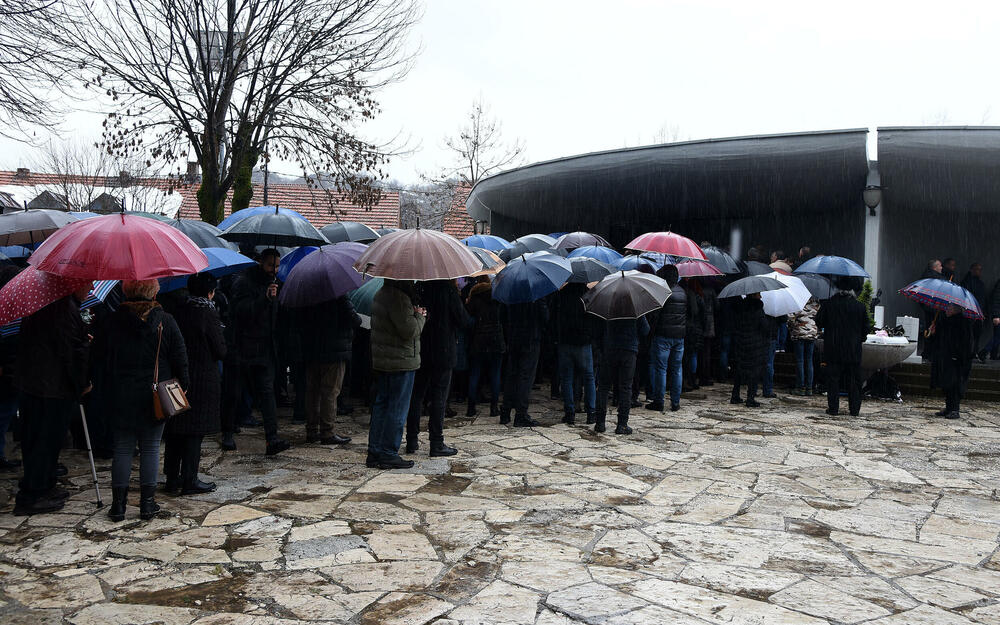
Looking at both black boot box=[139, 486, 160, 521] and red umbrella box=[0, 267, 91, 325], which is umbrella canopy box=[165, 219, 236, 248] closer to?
red umbrella box=[0, 267, 91, 325]

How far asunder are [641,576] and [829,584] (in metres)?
1.02

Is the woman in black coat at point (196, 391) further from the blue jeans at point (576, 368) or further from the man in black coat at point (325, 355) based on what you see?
the blue jeans at point (576, 368)

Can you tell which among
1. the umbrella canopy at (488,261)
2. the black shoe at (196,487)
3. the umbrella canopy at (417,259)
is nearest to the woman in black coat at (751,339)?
the umbrella canopy at (488,261)

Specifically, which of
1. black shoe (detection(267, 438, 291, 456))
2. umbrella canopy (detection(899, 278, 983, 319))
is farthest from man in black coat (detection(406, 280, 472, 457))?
umbrella canopy (detection(899, 278, 983, 319))

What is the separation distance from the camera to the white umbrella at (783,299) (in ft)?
34.6

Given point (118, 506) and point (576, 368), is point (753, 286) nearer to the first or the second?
point (576, 368)

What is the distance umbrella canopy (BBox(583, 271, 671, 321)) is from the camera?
803 centimetres

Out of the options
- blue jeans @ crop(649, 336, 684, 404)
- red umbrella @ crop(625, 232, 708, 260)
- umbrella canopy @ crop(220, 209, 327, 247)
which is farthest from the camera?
red umbrella @ crop(625, 232, 708, 260)

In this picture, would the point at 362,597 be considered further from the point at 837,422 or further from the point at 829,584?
the point at 837,422

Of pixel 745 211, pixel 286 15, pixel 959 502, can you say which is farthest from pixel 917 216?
pixel 286 15

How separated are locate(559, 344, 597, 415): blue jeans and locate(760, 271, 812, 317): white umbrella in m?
3.00

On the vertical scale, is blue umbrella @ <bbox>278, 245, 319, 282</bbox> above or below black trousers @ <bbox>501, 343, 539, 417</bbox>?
above

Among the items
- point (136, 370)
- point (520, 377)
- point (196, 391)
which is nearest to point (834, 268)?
point (520, 377)

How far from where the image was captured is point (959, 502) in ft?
20.5
